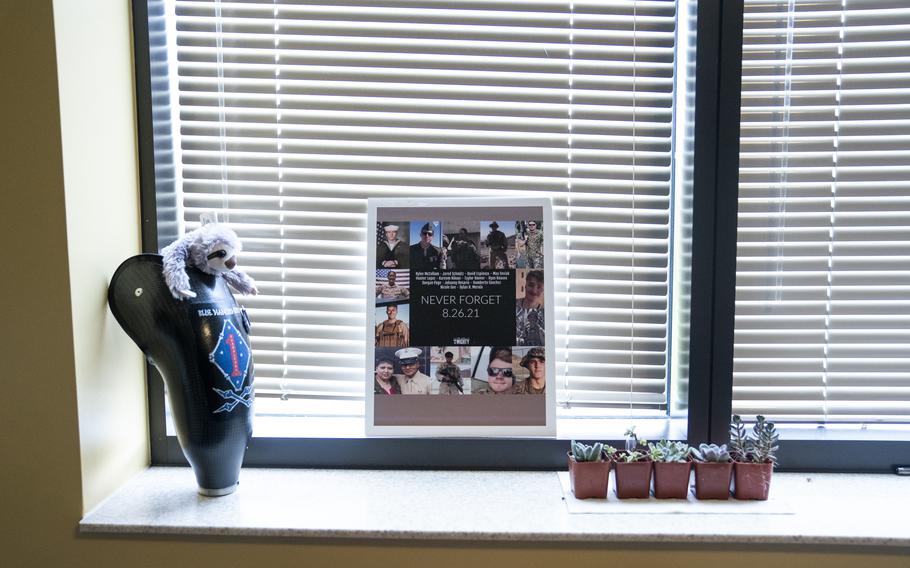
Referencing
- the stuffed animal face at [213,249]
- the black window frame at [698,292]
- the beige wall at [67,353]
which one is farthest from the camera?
the black window frame at [698,292]

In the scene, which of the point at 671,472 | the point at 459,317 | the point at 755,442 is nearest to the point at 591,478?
the point at 671,472

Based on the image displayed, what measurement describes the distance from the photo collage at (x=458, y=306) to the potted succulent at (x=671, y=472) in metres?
0.34

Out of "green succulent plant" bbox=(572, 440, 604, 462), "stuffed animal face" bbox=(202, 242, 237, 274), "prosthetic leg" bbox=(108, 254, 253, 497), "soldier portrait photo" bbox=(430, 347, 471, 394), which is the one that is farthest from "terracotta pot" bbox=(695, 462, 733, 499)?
"stuffed animal face" bbox=(202, 242, 237, 274)

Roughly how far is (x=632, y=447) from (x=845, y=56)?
1.13m

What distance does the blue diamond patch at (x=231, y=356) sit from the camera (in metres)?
1.26

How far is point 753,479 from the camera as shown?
4.33 ft

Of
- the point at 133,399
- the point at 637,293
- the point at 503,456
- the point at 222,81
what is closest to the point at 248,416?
the point at 133,399

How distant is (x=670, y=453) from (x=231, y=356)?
1023 mm

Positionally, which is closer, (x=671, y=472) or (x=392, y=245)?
(x=671, y=472)

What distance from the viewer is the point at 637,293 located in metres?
1.54

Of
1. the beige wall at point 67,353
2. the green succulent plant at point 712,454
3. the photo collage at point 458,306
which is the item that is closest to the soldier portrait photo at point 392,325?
the photo collage at point 458,306

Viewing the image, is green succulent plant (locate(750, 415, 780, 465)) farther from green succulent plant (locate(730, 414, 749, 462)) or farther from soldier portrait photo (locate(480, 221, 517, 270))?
soldier portrait photo (locate(480, 221, 517, 270))

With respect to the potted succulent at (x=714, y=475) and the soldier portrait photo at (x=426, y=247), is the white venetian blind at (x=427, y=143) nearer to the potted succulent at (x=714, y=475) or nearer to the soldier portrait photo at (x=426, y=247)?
the soldier portrait photo at (x=426, y=247)

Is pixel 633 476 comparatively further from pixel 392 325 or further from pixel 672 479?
pixel 392 325
